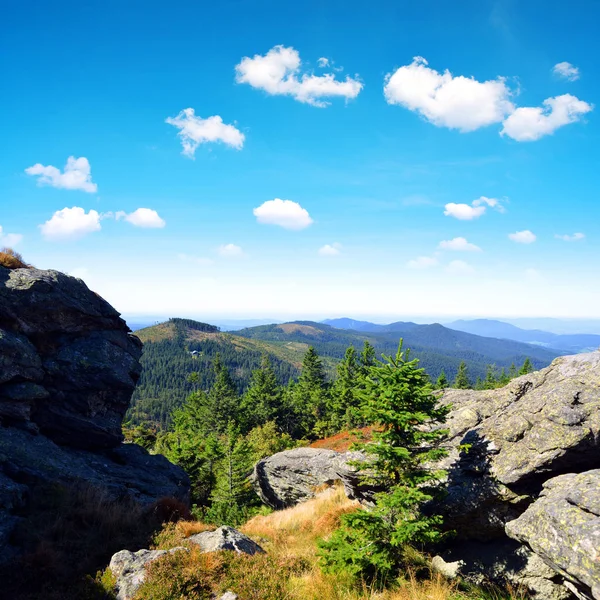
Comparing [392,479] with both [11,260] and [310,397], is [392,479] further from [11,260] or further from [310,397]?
[310,397]

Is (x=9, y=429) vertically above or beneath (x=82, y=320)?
beneath

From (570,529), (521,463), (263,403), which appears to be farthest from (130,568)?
(263,403)

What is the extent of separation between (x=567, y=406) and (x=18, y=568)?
16744 mm

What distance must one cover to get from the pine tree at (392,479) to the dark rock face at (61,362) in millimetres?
14327

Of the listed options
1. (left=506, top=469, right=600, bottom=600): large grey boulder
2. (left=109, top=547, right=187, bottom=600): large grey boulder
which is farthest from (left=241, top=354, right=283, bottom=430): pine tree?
(left=506, top=469, right=600, bottom=600): large grey boulder

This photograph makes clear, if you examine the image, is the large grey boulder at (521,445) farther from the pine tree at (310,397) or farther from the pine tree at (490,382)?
the pine tree at (490,382)

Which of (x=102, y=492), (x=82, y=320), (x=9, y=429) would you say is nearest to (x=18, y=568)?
(x=102, y=492)

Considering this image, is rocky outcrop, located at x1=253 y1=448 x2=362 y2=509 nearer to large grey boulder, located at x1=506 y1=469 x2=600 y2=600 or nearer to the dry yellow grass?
the dry yellow grass

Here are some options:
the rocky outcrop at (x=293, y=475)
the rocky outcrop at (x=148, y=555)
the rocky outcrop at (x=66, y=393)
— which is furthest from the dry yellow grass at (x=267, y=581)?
the rocky outcrop at (x=293, y=475)

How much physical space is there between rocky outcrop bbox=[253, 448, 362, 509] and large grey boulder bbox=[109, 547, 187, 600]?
13.7 m

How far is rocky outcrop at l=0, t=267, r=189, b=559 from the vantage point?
14633 mm

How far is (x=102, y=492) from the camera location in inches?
547

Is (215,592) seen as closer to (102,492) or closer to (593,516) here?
(102,492)

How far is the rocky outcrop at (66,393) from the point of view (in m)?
14.6
